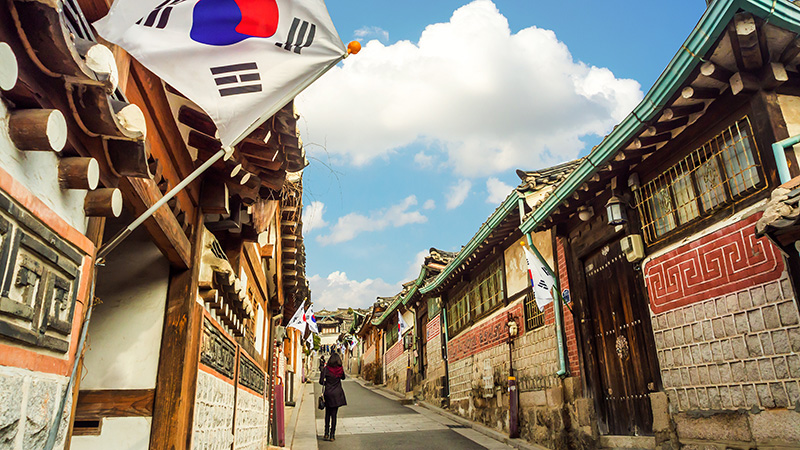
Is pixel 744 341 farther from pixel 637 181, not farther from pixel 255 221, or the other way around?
pixel 255 221

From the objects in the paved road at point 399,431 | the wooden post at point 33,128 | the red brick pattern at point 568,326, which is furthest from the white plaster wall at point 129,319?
the paved road at point 399,431

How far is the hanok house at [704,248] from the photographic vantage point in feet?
16.5

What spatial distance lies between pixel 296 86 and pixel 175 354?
7.79ft

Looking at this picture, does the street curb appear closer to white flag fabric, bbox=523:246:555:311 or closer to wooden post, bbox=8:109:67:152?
white flag fabric, bbox=523:246:555:311

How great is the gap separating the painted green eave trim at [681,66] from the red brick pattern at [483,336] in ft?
14.6

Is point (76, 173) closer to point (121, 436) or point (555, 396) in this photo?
point (121, 436)

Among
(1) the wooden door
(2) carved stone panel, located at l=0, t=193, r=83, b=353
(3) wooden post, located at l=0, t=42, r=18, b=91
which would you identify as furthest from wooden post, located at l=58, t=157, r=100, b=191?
(1) the wooden door

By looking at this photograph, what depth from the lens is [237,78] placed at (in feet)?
10.00

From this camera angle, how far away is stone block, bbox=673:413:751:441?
546 cm

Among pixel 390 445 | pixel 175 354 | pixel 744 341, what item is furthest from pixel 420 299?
pixel 175 354

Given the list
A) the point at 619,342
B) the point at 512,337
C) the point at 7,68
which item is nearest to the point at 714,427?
the point at 619,342

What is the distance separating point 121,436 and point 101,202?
2.15 m

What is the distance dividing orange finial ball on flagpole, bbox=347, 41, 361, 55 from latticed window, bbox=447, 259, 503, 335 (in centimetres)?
1004

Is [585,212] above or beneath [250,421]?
above
